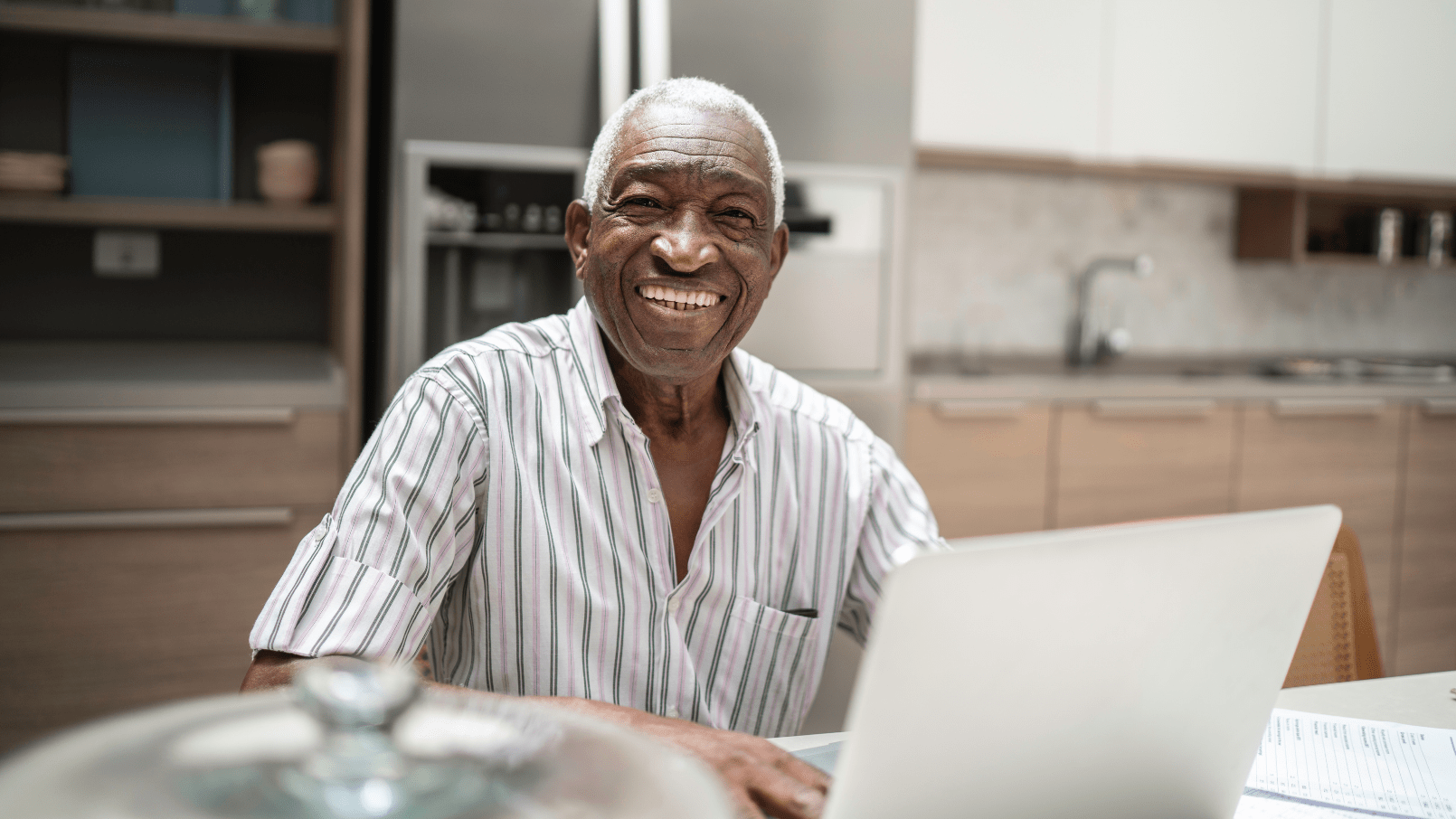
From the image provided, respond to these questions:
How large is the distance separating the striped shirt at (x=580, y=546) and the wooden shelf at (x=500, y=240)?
1179 mm

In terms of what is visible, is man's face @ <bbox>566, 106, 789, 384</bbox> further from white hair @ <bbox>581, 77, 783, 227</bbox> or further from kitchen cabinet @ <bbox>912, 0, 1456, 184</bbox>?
kitchen cabinet @ <bbox>912, 0, 1456, 184</bbox>

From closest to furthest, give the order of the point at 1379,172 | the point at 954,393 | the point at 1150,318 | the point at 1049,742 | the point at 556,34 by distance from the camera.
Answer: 1. the point at 1049,742
2. the point at 556,34
3. the point at 954,393
4. the point at 1379,172
5. the point at 1150,318

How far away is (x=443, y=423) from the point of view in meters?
1.02

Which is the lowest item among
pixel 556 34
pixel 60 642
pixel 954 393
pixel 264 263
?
pixel 60 642

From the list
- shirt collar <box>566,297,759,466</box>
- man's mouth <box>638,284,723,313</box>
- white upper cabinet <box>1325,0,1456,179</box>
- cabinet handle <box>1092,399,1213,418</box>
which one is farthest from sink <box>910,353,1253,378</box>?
man's mouth <box>638,284,723,313</box>

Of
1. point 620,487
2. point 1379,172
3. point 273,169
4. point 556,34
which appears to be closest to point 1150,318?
point 1379,172

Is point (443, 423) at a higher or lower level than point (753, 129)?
lower

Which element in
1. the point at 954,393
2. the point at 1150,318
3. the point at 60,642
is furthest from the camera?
the point at 1150,318

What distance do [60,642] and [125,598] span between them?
0.14 meters

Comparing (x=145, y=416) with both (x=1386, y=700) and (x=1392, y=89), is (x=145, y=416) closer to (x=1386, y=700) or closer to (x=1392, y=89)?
(x=1386, y=700)

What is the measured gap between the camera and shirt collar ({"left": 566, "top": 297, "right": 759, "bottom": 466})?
109cm

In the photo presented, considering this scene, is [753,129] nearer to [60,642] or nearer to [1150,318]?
[60,642]

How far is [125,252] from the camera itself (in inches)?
110

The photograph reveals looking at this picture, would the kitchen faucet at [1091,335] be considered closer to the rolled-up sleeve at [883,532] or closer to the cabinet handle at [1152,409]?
the cabinet handle at [1152,409]
